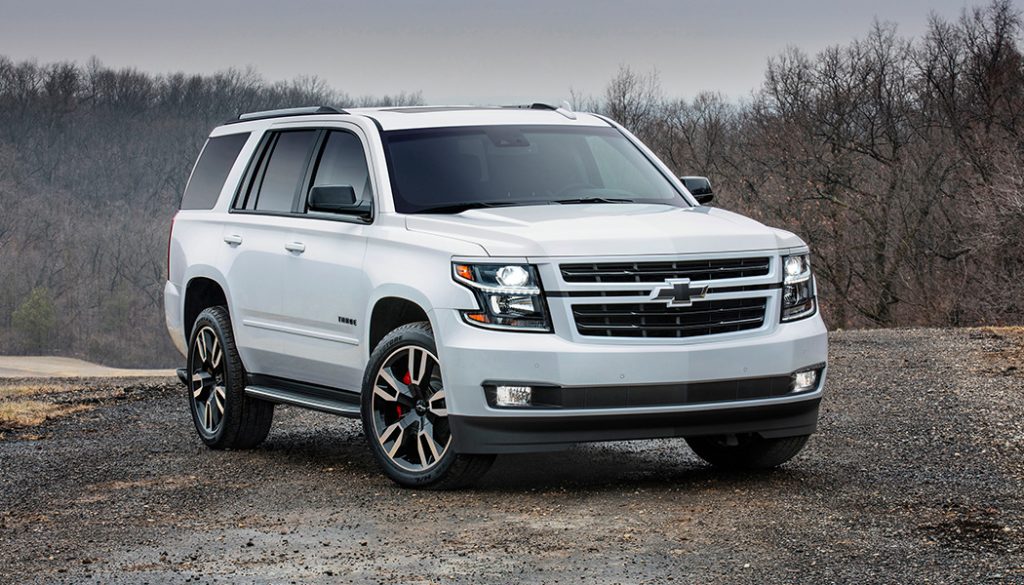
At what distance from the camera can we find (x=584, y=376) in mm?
7168

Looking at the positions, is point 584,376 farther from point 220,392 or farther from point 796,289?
point 220,392

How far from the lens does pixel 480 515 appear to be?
7.12 m

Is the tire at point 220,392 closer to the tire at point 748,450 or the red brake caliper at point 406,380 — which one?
the red brake caliper at point 406,380

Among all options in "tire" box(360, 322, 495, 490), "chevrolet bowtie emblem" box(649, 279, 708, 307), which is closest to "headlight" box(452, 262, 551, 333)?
"tire" box(360, 322, 495, 490)

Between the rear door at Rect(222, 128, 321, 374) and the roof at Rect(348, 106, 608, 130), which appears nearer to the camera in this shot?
the roof at Rect(348, 106, 608, 130)

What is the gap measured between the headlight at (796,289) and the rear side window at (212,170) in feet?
13.4

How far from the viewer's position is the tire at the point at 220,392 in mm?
9773

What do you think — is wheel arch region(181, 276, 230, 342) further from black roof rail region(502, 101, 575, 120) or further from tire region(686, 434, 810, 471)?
tire region(686, 434, 810, 471)

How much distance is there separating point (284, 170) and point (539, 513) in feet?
11.1

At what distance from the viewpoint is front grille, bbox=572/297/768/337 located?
7250mm

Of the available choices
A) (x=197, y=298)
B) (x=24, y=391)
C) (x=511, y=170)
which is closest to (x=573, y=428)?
(x=511, y=170)

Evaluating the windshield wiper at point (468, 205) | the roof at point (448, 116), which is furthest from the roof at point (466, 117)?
the windshield wiper at point (468, 205)

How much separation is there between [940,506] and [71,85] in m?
127

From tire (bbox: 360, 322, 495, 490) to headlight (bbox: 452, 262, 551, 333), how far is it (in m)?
0.39
